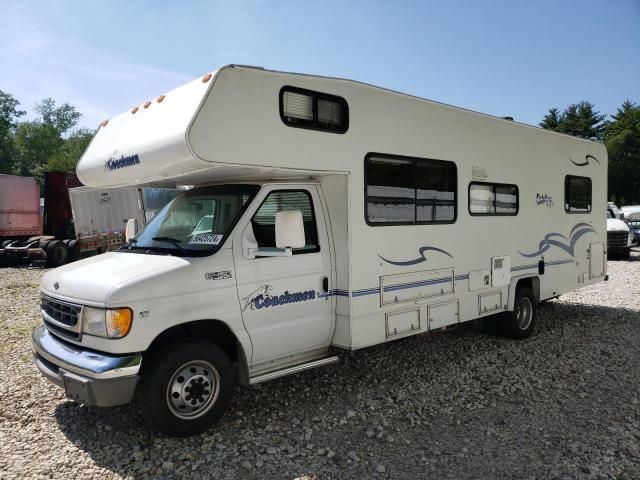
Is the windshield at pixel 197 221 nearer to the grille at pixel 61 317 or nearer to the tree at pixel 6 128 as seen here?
the grille at pixel 61 317

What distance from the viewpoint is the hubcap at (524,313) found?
7.13m

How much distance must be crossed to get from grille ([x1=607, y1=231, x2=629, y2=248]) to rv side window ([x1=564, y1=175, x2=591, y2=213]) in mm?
11007

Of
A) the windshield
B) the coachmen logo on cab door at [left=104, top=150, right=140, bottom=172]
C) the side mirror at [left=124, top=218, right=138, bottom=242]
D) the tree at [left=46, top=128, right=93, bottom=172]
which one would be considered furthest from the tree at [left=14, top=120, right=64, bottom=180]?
the windshield

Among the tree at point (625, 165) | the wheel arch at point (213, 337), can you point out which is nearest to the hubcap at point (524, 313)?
the wheel arch at point (213, 337)

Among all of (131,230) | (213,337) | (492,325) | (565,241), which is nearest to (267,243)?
(213,337)

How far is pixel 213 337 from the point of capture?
172 inches

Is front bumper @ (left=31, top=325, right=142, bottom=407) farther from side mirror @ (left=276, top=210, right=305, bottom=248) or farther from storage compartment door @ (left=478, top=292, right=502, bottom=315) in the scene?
storage compartment door @ (left=478, top=292, right=502, bottom=315)

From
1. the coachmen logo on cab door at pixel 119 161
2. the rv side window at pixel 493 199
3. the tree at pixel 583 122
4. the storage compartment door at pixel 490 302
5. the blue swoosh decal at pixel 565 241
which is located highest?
the tree at pixel 583 122

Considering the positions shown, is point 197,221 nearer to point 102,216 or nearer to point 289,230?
point 289,230

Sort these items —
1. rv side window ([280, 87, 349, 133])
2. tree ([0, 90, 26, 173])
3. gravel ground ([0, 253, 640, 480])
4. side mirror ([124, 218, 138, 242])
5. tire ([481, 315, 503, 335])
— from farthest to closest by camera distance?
tree ([0, 90, 26, 173]), tire ([481, 315, 503, 335]), side mirror ([124, 218, 138, 242]), rv side window ([280, 87, 349, 133]), gravel ground ([0, 253, 640, 480])

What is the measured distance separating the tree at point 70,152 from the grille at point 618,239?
5082 centimetres

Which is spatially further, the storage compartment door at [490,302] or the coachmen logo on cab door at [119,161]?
the storage compartment door at [490,302]

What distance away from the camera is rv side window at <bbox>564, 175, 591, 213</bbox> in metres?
7.93

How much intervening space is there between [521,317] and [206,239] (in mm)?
5070
